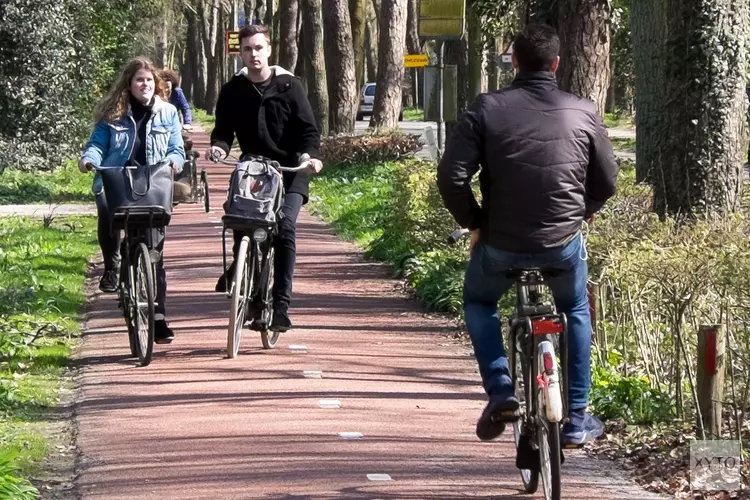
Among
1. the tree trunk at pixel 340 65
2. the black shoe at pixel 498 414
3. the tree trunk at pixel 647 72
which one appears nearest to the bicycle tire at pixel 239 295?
the black shoe at pixel 498 414

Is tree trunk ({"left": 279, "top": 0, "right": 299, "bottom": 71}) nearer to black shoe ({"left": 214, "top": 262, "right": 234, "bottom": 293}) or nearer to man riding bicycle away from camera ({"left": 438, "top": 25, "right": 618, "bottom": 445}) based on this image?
black shoe ({"left": 214, "top": 262, "right": 234, "bottom": 293})

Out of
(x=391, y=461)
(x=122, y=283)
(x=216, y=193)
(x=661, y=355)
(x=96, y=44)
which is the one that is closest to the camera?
(x=391, y=461)

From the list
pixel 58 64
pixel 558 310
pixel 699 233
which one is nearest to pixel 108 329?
pixel 699 233

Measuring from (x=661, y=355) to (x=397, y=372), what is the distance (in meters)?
1.69

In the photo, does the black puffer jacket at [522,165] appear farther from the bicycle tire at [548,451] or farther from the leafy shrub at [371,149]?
the leafy shrub at [371,149]

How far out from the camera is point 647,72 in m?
14.8

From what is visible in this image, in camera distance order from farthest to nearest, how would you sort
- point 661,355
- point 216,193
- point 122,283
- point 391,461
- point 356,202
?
point 216,193 < point 356,202 < point 122,283 < point 661,355 < point 391,461

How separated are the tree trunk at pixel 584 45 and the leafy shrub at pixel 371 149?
13.5m

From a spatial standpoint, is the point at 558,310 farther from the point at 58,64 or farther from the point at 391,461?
the point at 58,64

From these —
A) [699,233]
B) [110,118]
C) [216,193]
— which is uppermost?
[110,118]

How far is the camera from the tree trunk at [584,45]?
13.8 meters

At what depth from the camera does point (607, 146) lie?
6.09 meters

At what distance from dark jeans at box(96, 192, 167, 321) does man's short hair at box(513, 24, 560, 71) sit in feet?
12.7

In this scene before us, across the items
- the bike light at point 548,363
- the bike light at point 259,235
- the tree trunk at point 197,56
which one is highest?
the bike light at point 548,363
